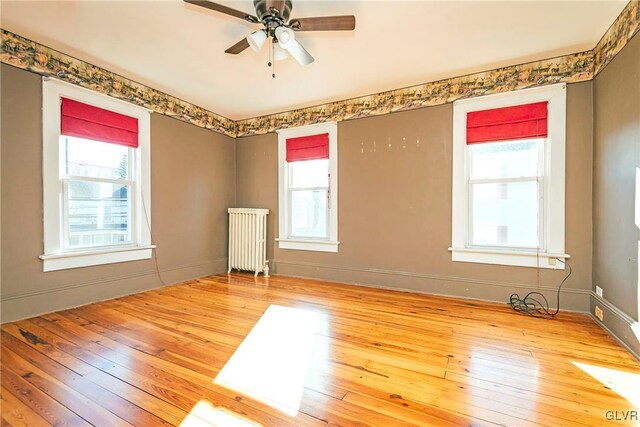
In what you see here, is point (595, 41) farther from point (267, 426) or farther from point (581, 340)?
point (267, 426)

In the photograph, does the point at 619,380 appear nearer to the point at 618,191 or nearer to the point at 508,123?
the point at 618,191

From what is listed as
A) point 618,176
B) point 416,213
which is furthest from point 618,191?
point 416,213

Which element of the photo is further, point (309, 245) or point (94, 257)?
point (309, 245)

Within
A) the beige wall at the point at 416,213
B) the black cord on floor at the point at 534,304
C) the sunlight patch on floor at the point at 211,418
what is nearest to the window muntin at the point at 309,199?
the beige wall at the point at 416,213

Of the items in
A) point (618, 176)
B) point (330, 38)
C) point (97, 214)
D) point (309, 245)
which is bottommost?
point (309, 245)

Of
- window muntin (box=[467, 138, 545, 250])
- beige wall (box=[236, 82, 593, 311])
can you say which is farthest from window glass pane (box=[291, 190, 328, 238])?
window muntin (box=[467, 138, 545, 250])

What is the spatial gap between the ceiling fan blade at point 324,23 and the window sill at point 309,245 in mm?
2798

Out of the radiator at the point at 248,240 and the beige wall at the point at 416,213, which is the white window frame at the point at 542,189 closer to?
the beige wall at the point at 416,213

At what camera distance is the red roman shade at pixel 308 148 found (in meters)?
4.27

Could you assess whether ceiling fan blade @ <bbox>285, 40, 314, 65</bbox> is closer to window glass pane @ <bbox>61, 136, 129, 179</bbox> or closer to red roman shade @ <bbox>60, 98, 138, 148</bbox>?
red roman shade @ <bbox>60, 98, 138, 148</bbox>

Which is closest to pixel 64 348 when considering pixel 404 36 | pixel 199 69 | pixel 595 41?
pixel 199 69

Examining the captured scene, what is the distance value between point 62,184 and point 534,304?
5.23 meters

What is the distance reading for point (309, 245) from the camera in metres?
4.42

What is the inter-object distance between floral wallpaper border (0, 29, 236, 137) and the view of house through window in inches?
24.6
